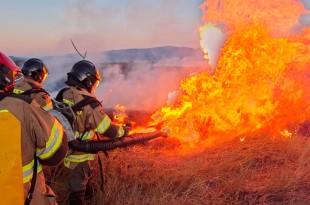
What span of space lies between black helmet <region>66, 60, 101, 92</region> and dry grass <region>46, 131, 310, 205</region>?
147cm

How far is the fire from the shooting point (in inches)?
289

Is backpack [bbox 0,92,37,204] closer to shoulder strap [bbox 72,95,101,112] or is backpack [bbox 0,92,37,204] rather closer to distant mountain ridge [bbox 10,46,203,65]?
shoulder strap [bbox 72,95,101,112]

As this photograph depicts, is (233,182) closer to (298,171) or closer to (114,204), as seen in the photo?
(298,171)

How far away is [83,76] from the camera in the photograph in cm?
421

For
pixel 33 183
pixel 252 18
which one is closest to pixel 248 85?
pixel 252 18

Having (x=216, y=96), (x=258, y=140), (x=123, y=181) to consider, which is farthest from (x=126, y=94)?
(x=123, y=181)

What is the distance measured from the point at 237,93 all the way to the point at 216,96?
0.50 metres

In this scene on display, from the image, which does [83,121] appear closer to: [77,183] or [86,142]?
[86,142]

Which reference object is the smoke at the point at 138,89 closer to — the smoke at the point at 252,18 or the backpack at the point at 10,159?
the smoke at the point at 252,18

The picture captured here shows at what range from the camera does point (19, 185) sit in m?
2.05

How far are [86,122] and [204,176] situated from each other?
2.29 m

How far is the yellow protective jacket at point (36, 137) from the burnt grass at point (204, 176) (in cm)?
208

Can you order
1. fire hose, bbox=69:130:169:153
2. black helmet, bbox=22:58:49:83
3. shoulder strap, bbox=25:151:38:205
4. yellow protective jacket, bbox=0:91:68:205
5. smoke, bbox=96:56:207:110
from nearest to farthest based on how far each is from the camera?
yellow protective jacket, bbox=0:91:68:205
shoulder strap, bbox=25:151:38:205
fire hose, bbox=69:130:169:153
black helmet, bbox=22:58:49:83
smoke, bbox=96:56:207:110

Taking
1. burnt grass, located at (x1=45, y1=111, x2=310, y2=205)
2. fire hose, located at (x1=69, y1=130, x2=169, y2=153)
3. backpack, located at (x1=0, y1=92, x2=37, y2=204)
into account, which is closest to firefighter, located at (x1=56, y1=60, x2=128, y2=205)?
fire hose, located at (x1=69, y1=130, x2=169, y2=153)
